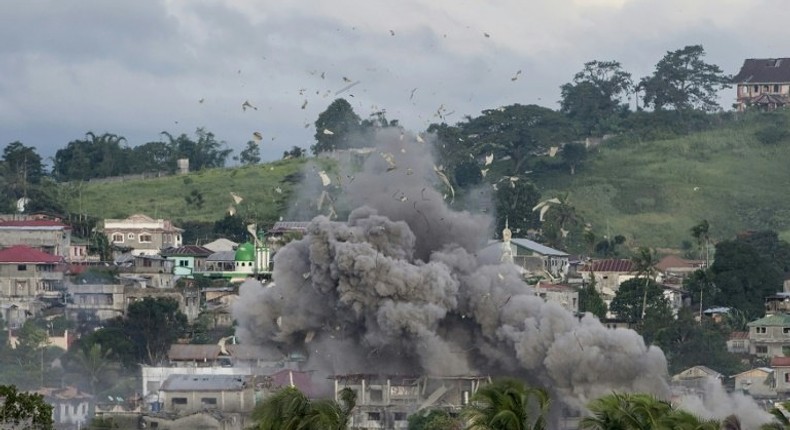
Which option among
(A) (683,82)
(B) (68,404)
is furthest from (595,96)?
(B) (68,404)

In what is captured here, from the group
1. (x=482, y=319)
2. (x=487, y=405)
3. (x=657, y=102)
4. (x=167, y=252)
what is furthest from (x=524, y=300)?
(x=657, y=102)

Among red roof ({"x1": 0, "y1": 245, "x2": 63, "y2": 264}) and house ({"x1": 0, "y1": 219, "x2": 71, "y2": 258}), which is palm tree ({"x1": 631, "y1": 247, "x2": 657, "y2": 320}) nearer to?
red roof ({"x1": 0, "y1": 245, "x2": 63, "y2": 264})

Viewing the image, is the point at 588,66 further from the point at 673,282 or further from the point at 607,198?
the point at 673,282

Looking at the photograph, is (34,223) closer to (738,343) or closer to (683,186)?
(738,343)

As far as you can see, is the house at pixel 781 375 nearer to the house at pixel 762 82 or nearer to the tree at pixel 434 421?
the tree at pixel 434 421

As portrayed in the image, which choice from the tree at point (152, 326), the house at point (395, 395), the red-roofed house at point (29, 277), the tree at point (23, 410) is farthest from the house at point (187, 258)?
the tree at point (23, 410)

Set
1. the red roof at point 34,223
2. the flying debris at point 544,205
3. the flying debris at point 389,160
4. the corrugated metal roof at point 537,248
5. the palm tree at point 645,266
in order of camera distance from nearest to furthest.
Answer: the flying debris at point 389,160, the palm tree at point 645,266, the corrugated metal roof at point 537,248, the red roof at point 34,223, the flying debris at point 544,205
